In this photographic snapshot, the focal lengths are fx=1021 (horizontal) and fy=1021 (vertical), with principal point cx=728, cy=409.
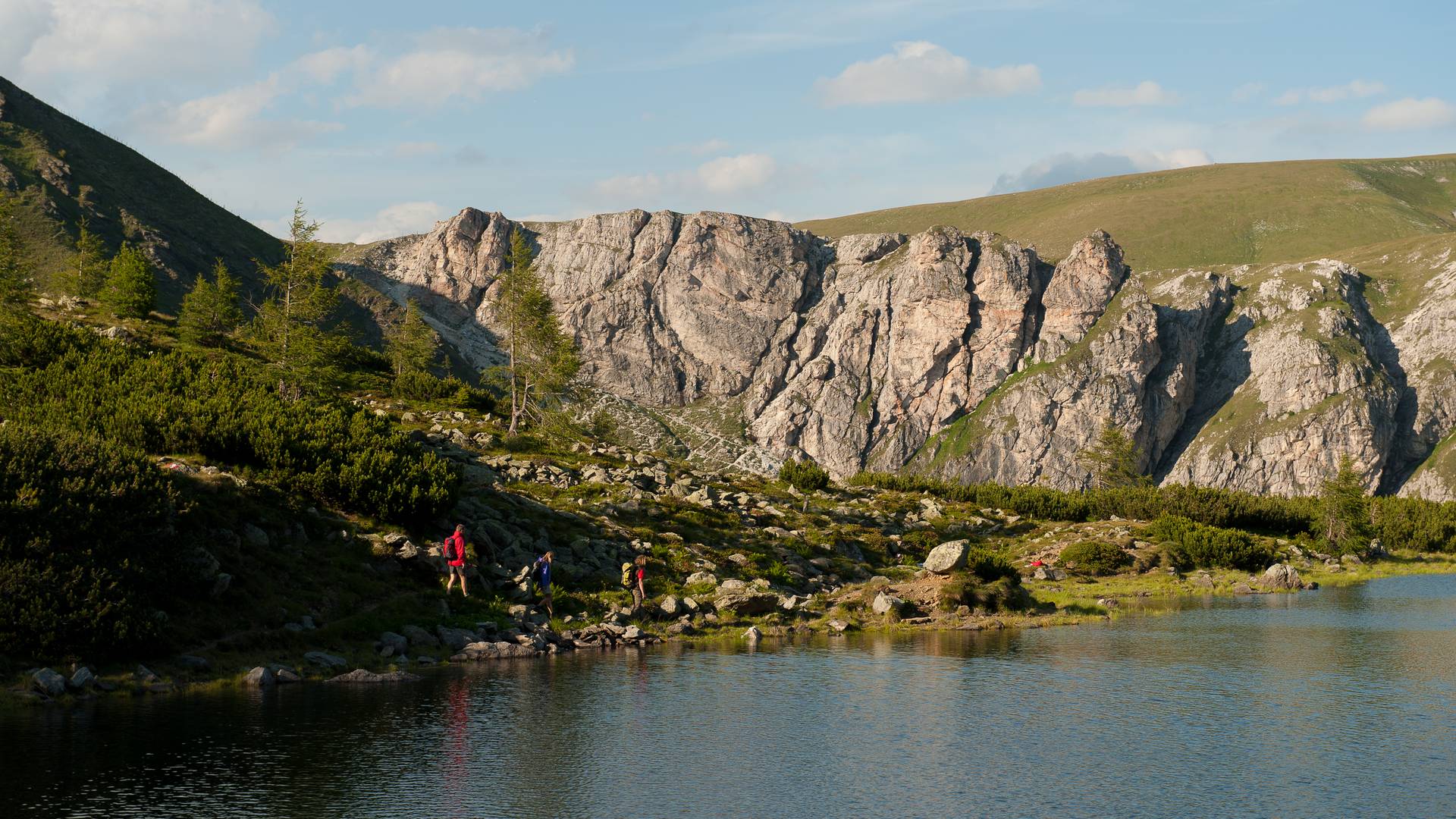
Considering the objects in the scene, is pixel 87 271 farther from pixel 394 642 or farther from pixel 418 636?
pixel 394 642

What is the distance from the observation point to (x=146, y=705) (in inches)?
891

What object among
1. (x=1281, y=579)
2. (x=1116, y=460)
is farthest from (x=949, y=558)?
(x=1116, y=460)

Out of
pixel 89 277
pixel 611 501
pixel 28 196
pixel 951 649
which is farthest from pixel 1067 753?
pixel 28 196

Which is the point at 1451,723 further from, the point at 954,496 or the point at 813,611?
the point at 954,496

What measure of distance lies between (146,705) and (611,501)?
27.3 m

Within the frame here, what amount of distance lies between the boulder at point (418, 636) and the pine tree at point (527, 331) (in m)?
48.5

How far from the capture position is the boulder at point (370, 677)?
2628 cm

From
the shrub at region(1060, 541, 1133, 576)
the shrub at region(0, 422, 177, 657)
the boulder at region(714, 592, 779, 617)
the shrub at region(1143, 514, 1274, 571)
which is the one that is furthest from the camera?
the shrub at region(1143, 514, 1274, 571)

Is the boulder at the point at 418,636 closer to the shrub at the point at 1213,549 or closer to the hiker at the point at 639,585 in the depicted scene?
the hiker at the point at 639,585

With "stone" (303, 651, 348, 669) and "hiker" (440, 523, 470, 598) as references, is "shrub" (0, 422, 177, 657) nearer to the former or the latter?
"stone" (303, 651, 348, 669)

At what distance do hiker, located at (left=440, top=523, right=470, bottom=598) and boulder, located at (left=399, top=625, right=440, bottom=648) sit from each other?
3048 mm

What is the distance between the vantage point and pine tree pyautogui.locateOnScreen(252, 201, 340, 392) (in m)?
61.4

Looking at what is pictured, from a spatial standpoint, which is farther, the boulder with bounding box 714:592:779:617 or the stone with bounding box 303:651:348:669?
the boulder with bounding box 714:592:779:617

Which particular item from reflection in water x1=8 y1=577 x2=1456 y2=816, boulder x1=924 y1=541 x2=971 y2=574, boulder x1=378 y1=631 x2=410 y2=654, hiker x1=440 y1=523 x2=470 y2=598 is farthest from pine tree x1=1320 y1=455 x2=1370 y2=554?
boulder x1=378 y1=631 x2=410 y2=654
